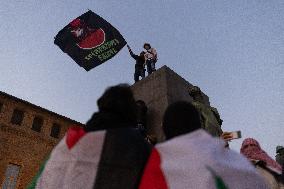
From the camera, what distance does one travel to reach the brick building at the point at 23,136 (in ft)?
70.8

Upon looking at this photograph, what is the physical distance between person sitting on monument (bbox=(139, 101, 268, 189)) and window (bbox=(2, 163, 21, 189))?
71.1 ft

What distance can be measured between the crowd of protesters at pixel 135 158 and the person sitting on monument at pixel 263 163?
1.09 meters

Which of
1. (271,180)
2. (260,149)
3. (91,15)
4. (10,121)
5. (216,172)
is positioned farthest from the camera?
(10,121)

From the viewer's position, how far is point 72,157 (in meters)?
2.00

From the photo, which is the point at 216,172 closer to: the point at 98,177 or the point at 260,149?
the point at 98,177

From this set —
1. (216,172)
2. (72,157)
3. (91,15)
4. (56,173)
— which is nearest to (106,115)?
(72,157)

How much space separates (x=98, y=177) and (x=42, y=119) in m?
24.1

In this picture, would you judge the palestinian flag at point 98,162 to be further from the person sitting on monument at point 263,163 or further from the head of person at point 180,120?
the person sitting on monument at point 263,163

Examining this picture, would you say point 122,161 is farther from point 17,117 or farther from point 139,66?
point 17,117

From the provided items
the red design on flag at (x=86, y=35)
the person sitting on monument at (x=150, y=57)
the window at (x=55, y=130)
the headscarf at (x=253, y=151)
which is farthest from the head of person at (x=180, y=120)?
the window at (x=55, y=130)

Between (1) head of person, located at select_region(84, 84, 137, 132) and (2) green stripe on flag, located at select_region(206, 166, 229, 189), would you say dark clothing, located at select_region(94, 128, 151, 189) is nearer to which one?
(1) head of person, located at select_region(84, 84, 137, 132)

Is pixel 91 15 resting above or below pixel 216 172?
above

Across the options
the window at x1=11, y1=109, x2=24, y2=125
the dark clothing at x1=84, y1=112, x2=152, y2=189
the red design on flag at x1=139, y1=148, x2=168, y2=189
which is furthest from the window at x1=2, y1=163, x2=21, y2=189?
the red design on flag at x1=139, y1=148, x2=168, y2=189

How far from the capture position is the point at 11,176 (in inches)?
844
